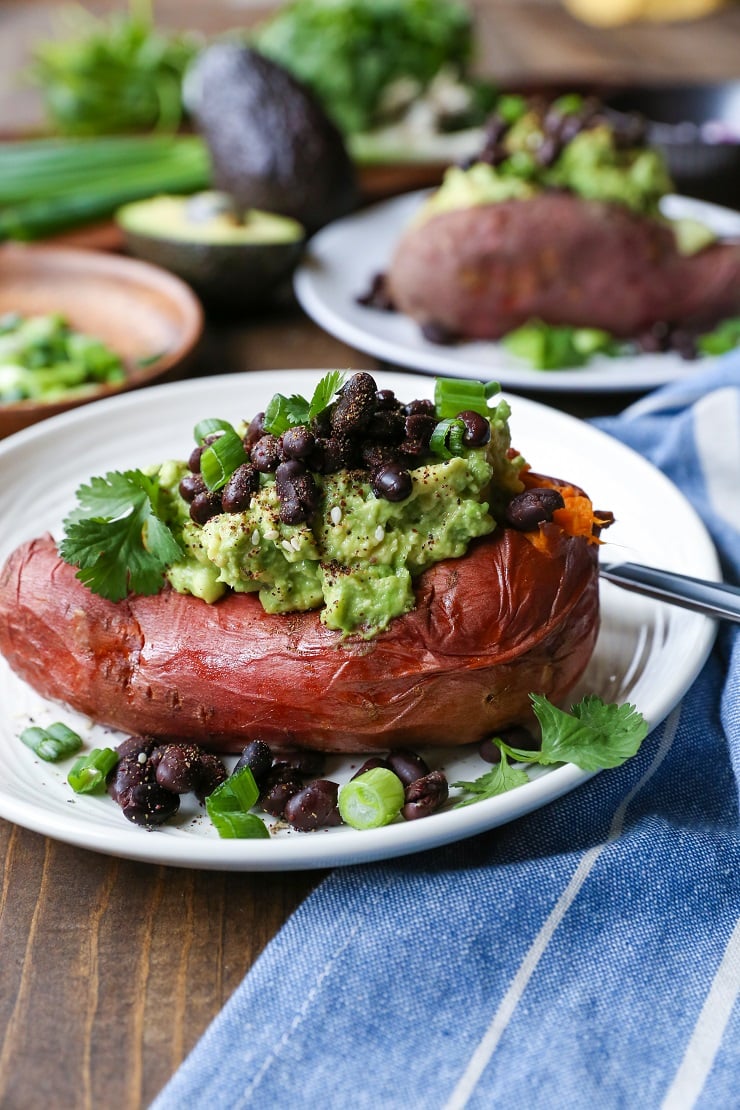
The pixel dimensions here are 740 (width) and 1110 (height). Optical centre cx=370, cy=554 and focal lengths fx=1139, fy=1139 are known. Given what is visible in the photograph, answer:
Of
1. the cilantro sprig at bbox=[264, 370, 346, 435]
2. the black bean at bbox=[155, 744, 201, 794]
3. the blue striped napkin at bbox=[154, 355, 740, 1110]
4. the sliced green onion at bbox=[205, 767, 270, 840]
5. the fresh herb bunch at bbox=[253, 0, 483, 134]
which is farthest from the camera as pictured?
the fresh herb bunch at bbox=[253, 0, 483, 134]

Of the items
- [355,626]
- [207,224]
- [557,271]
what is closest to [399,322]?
[557,271]

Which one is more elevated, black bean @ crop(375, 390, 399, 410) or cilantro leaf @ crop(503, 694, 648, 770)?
black bean @ crop(375, 390, 399, 410)

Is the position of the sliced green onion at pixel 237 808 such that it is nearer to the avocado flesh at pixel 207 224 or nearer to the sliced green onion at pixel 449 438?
the sliced green onion at pixel 449 438

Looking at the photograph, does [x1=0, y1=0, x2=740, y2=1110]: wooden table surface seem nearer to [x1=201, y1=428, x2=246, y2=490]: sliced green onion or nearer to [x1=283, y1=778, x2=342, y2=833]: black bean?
[x1=283, y1=778, x2=342, y2=833]: black bean

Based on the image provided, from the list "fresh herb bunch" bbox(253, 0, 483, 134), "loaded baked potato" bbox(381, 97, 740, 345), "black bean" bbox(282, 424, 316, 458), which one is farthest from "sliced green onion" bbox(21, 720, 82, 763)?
"fresh herb bunch" bbox(253, 0, 483, 134)

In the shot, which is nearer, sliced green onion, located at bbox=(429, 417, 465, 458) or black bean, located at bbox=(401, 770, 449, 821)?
black bean, located at bbox=(401, 770, 449, 821)

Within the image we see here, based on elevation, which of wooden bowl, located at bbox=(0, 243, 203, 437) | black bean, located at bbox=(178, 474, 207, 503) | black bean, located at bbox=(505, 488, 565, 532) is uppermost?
black bean, located at bbox=(178, 474, 207, 503)

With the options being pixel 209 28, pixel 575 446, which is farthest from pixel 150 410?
pixel 209 28
